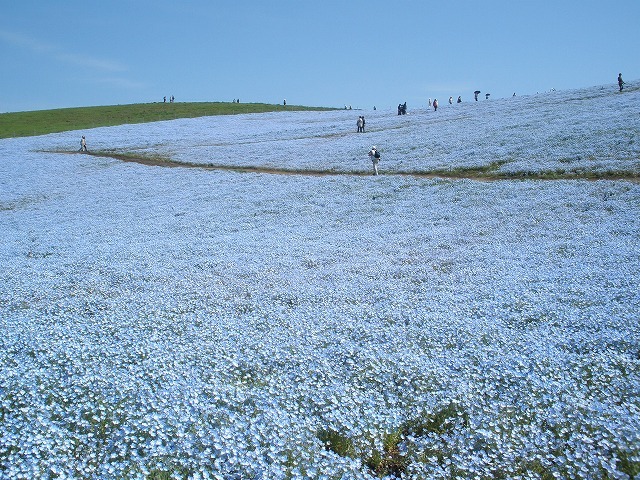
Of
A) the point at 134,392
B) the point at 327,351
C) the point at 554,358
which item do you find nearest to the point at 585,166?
the point at 554,358

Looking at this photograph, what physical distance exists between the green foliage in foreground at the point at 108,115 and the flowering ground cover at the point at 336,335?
52.4m

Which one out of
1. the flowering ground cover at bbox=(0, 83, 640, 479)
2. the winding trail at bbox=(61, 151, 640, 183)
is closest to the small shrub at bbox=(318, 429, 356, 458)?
the flowering ground cover at bbox=(0, 83, 640, 479)

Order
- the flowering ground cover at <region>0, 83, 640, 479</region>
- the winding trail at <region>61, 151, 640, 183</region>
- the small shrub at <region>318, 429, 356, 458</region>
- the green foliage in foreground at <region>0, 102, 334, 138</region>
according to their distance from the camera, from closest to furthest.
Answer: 1. the flowering ground cover at <region>0, 83, 640, 479</region>
2. the small shrub at <region>318, 429, 356, 458</region>
3. the winding trail at <region>61, 151, 640, 183</region>
4. the green foliage in foreground at <region>0, 102, 334, 138</region>

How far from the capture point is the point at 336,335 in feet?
30.2

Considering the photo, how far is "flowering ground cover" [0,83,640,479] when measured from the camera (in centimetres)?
600

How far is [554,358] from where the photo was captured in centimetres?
788

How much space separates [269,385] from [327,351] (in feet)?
4.70

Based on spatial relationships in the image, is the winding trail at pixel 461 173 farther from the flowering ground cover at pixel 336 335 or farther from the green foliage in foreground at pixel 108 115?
the green foliage in foreground at pixel 108 115

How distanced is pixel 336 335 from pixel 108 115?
268 ft

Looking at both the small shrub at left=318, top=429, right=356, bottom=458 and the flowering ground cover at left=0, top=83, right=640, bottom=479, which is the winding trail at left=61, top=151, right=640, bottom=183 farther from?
the small shrub at left=318, top=429, right=356, bottom=458

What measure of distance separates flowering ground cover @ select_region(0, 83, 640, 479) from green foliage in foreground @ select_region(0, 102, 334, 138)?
52.4 m

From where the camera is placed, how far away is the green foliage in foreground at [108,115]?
6912 centimetres

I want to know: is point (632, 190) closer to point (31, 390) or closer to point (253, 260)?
point (253, 260)

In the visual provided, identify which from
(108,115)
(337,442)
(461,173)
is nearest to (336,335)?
(337,442)
